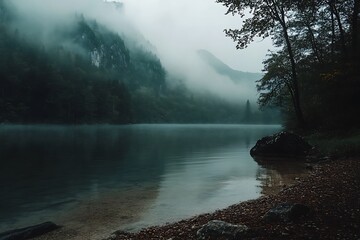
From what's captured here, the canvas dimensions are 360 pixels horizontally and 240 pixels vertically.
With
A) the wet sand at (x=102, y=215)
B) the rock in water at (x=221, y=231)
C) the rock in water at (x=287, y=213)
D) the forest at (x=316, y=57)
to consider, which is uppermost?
the forest at (x=316, y=57)

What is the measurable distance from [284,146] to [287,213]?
25733mm

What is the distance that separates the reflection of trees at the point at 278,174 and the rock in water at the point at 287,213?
348 inches


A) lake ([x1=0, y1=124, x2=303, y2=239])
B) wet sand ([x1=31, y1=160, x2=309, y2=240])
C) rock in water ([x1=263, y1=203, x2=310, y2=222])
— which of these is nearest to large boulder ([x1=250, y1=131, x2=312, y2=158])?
lake ([x1=0, y1=124, x2=303, y2=239])

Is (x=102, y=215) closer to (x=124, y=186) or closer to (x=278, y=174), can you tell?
(x=124, y=186)

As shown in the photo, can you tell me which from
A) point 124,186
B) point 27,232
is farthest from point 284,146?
point 27,232

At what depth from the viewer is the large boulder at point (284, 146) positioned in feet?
107

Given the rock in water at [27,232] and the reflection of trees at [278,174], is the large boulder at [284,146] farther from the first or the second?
the rock in water at [27,232]

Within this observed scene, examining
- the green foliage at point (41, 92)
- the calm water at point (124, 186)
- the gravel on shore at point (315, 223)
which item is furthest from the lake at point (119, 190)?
the green foliage at point (41, 92)

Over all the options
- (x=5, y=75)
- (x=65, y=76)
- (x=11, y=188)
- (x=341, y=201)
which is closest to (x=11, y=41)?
(x=65, y=76)

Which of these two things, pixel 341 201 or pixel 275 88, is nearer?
pixel 341 201

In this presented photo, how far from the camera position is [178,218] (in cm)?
1423

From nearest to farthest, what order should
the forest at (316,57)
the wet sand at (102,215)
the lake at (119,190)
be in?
1. the wet sand at (102,215)
2. the lake at (119,190)
3. the forest at (316,57)

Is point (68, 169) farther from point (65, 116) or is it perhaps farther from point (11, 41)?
point (11, 41)

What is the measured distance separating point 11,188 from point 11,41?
18280 cm
